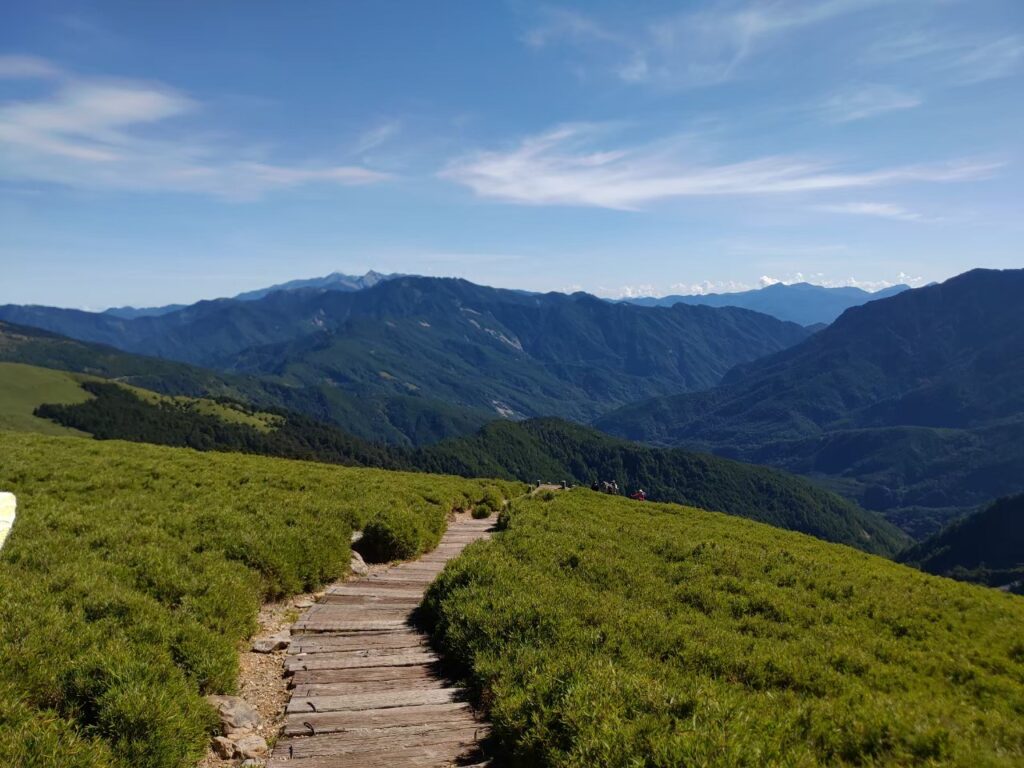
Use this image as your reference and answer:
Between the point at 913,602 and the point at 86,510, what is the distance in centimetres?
2382

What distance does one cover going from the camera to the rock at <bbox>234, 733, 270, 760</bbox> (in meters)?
7.89

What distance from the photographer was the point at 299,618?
1303 centimetres

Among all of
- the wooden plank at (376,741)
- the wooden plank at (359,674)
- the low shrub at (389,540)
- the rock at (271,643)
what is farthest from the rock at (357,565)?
the wooden plank at (376,741)

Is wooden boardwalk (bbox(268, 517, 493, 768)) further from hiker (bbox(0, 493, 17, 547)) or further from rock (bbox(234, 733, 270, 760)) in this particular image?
hiker (bbox(0, 493, 17, 547))

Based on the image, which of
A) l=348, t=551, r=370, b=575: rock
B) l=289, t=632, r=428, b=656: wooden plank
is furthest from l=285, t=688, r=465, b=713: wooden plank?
l=348, t=551, r=370, b=575: rock

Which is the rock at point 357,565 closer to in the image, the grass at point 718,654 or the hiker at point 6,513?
the grass at point 718,654

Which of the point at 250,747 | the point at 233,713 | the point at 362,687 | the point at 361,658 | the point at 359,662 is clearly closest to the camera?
the point at 250,747

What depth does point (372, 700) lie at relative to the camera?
9031mm

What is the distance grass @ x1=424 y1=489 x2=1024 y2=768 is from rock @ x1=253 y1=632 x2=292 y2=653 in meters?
3.05

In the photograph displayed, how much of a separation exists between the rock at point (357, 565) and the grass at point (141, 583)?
25.2 inches

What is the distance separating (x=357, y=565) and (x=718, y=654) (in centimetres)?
1085

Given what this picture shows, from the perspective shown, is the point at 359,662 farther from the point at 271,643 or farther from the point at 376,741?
the point at 376,741

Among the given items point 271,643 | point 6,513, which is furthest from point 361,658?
point 6,513

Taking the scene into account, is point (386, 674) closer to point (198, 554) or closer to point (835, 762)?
point (198, 554)
